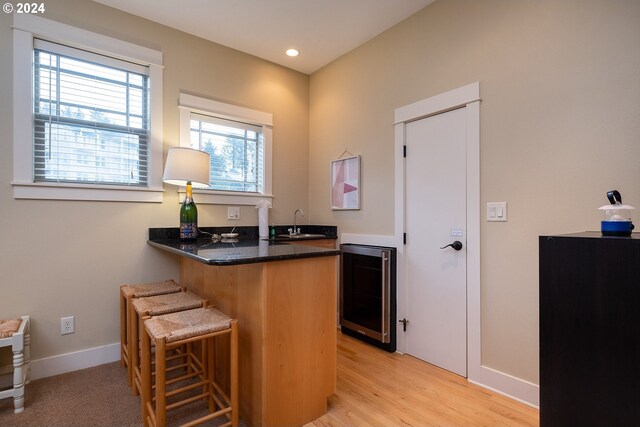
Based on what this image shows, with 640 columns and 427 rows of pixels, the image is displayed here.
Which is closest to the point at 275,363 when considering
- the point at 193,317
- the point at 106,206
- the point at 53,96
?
the point at 193,317

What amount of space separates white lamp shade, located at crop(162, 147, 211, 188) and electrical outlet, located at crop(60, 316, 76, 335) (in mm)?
1263

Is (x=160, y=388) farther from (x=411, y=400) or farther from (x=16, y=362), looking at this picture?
(x=411, y=400)

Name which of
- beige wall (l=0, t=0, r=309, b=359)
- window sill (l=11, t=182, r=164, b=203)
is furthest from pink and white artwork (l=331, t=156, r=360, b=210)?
window sill (l=11, t=182, r=164, b=203)

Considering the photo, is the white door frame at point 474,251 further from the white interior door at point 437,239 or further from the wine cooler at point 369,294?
the wine cooler at point 369,294

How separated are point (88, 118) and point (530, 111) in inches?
125

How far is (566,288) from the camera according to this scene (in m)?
1.32

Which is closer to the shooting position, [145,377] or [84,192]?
[145,377]

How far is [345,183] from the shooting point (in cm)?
325

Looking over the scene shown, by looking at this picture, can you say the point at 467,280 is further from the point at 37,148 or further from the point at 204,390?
the point at 37,148

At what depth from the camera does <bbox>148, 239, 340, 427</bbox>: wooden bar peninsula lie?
5.13 ft

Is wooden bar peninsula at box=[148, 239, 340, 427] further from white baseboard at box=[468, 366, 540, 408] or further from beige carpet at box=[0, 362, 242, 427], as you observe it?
white baseboard at box=[468, 366, 540, 408]

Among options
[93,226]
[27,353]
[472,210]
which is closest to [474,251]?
[472,210]

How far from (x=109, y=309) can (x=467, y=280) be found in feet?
9.15

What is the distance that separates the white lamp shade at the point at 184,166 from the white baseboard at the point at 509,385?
2547mm
